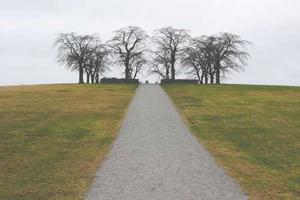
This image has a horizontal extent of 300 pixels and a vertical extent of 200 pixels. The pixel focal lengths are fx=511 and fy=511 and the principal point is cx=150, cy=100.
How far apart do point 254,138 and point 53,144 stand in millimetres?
8849

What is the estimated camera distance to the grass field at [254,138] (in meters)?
14.7

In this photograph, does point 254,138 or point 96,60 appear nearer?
point 254,138

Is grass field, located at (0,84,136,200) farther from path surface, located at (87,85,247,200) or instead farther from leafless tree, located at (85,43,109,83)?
leafless tree, located at (85,43,109,83)

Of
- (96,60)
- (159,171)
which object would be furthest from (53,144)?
(96,60)

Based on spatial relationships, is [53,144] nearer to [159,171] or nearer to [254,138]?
[159,171]

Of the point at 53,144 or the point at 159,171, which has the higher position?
the point at 53,144

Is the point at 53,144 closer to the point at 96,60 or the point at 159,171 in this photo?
the point at 159,171

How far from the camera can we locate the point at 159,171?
1531 cm

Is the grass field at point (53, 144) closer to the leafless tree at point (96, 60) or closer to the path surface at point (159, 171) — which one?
the path surface at point (159, 171)

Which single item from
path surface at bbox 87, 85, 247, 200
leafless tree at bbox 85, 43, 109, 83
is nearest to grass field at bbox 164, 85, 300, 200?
path surface at bbox 87, 85, 247, 200

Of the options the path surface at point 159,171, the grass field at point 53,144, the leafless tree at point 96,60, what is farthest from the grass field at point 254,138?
the leafless tree at point 96,60

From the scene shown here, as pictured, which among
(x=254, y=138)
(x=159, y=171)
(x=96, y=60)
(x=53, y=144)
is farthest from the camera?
(x=96, y=60)

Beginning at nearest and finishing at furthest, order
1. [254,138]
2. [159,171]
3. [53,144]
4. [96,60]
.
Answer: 1. [159,171]
2. [53,144]
3. [254,138]
4. [96,60]

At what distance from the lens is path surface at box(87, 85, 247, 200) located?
12.8 metres
